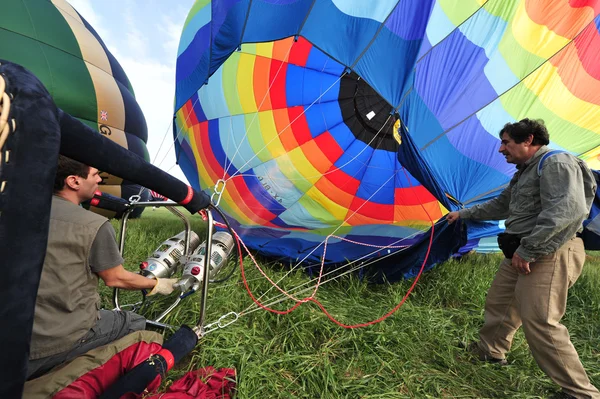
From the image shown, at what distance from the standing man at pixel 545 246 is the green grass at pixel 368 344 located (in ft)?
0.89

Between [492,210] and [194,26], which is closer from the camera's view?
[492,210]

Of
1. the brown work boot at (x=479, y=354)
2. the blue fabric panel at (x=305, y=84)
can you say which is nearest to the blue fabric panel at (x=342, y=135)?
the blue fabric panel at (x=305, y=84)

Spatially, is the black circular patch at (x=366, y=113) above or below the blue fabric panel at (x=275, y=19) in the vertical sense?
below

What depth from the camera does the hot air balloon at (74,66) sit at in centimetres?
355

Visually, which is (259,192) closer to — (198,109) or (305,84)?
(198,109)

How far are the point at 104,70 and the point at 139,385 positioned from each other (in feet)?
15.2

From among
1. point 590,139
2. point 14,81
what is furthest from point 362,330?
point 590,139

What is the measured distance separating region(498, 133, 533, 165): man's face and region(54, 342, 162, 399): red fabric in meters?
2.22

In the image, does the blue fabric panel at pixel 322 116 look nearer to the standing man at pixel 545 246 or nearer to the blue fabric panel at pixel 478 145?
the blue fabric panel at pixel 478 145

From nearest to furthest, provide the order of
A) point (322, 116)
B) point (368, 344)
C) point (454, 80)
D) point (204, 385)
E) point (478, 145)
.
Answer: point (204, 385)
point (368, 344)
point (454, 80)
point (478, 145)
point (322, 116)

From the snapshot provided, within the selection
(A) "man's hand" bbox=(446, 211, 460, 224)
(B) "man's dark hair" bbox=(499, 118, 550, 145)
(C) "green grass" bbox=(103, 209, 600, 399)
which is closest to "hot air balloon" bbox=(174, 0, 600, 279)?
(A) "man's hand" bbox=(446, 211, 460, 224)

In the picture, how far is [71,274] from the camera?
1254mm

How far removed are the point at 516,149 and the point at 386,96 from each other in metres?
0.99

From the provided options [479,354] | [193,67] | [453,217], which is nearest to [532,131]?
[453,217]
